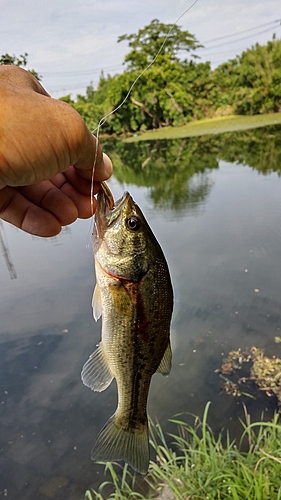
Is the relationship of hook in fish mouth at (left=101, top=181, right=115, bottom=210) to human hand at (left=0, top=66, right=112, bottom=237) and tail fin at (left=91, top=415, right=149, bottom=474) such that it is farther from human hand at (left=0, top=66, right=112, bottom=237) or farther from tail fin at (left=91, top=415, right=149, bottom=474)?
tail fin at (left=91, top=415, right=149, bottom=474)

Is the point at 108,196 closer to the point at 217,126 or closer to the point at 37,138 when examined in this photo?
the point at 37,138

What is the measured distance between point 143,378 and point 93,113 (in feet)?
157

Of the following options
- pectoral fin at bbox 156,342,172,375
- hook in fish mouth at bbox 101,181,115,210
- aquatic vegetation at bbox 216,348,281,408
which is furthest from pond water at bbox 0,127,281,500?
pectoral fin at bbox 156,342,172,375

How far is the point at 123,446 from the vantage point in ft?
5.66

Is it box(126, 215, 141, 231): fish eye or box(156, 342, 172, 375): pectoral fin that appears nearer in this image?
box(126, 215, 141, 231): fish eye

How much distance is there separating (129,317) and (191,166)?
17308 mm

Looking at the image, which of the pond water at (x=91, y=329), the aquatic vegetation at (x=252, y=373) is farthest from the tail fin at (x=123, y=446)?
the aquatic vegetation at (x=252, y=373)

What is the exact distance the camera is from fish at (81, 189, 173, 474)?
1709 mm

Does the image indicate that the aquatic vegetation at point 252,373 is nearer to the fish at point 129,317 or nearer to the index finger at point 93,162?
the fish at point 129,317

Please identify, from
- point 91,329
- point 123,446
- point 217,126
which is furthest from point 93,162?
point 217,126

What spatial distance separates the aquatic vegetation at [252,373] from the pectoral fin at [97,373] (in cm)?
325

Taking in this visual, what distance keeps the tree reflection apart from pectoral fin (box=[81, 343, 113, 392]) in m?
9.93

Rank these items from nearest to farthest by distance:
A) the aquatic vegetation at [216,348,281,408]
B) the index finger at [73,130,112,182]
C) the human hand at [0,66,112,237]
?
the human hand at [0,66,112,237] → the index finger at [73,130,112,182] → the aquatic vegetation at [216,348,281,408]

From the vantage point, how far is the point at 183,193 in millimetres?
13531
